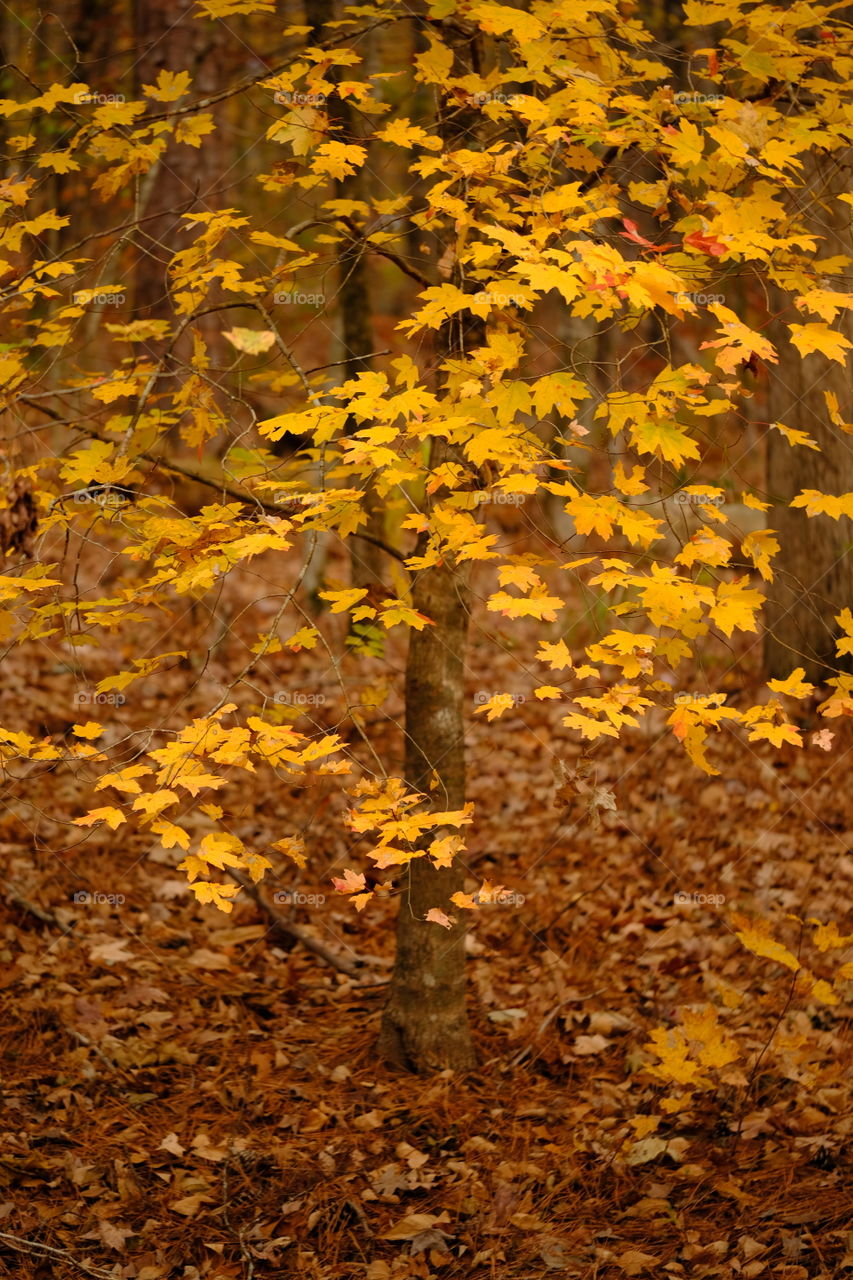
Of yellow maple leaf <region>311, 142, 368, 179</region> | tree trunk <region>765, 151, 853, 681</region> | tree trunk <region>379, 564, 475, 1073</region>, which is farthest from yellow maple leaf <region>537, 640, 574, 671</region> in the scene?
tree trunk <region>765, 151, 853, 681</region>

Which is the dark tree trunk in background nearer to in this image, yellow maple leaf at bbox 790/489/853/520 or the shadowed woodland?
the shadowed woodland

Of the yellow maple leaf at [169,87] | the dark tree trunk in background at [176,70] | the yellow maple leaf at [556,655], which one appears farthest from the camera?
the dark tree trunk in background at [176,70]

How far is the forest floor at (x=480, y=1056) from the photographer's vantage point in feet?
11.6

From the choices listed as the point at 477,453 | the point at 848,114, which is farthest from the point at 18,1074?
the point at 848,114

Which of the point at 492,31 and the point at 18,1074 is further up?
the point at 492,31

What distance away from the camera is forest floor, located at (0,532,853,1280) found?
11.6 feet

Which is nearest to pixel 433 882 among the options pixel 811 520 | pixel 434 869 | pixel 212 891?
pixel 434 869

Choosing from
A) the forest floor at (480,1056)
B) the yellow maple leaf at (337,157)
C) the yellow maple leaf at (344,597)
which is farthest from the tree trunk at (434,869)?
the yellow maple leaf at (337,157)

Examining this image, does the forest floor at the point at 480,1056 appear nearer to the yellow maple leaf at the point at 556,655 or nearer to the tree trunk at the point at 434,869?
the tree trunk at the point at 434,869

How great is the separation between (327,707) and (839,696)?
424 centimetres

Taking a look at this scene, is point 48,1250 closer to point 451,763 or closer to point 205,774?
point 205,774

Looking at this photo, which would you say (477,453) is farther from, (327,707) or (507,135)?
(327,707)

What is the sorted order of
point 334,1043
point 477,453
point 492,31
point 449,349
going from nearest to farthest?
point 477,453
point 492,31
point 449,349
point 334,1043

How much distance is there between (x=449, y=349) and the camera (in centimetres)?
377
